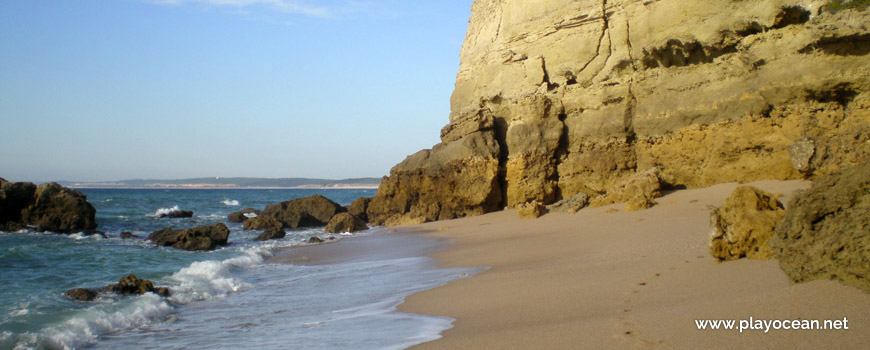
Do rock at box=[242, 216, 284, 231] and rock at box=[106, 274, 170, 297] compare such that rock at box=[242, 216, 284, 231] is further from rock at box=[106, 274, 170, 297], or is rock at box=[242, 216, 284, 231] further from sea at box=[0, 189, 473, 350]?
rock at box=[106, 274, 170, 297]

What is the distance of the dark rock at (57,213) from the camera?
61.3 feet

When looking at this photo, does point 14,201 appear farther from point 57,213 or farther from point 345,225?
point 345,225

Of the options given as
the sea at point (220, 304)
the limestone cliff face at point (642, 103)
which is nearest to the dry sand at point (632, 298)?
the sea at point (220, 304)

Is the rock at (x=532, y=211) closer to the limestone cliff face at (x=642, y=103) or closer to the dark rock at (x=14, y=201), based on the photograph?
the limestone cliff face at (x=642, y=103)

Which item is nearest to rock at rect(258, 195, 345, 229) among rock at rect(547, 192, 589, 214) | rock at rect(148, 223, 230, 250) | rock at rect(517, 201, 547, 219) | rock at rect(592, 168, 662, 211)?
rock at rect(148, 223, 230, 250)

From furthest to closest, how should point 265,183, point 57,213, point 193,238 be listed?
1. point 265,183
2. point 57,213
3. point 193,238

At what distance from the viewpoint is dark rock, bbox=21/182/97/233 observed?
61.3ft

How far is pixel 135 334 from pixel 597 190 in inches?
460

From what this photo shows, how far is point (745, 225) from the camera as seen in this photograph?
5.17 metres

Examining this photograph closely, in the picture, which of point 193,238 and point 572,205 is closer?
point 572,205

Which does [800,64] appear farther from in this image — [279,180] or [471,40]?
[279,180]

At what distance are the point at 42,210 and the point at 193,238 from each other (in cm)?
792

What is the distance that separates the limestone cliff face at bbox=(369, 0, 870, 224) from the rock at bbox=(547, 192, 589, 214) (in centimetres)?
65

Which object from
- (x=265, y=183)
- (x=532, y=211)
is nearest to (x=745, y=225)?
(x=532, y=211)
